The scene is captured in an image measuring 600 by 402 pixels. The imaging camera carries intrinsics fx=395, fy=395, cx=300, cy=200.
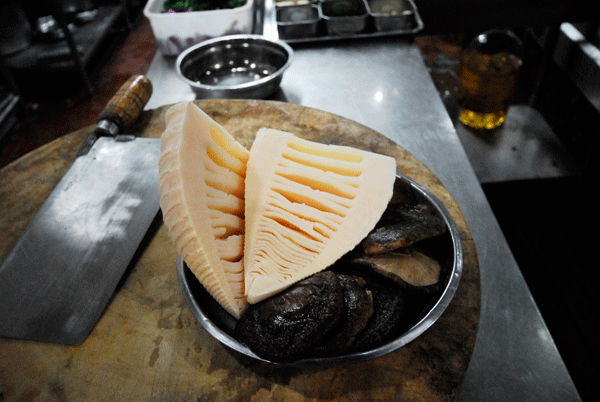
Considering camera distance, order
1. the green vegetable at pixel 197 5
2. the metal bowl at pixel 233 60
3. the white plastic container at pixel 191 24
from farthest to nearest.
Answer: the green vegetable at pixel 197 5, the white plastic container at pixel 191 24, the metal bowl at pixel 233 60

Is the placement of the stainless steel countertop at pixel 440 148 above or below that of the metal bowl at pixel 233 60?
below

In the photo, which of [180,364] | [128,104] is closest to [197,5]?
[128,104]

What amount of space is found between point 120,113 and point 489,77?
7.45ft

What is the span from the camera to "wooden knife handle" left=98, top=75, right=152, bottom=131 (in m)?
1.85

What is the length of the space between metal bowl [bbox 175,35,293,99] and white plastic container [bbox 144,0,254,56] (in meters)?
0.18

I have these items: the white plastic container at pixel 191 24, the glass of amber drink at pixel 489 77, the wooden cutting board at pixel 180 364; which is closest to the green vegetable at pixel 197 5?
the white plastic container at pixel 191 24

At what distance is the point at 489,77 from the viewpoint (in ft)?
8.59

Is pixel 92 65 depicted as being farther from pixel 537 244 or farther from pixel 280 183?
pixel 537 244

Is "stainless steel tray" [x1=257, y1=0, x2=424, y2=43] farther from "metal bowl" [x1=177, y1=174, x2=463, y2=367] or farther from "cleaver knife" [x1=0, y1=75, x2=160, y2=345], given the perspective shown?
"metal bowl" [x1=177, y1=174, x2=463, y2=367]

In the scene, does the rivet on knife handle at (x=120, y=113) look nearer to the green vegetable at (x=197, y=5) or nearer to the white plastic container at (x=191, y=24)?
the white plastic container at (x=191, y=24)

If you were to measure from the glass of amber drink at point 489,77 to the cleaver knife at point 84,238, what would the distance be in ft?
6.97

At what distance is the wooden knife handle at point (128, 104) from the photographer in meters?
1.85

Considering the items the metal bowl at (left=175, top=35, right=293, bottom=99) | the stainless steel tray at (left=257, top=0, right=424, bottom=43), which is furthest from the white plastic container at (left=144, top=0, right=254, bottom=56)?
the stainless steel tray at (left=257, top=0, right=424, bottom=43)

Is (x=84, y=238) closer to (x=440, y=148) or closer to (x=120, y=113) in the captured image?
(x=120, y=113)
